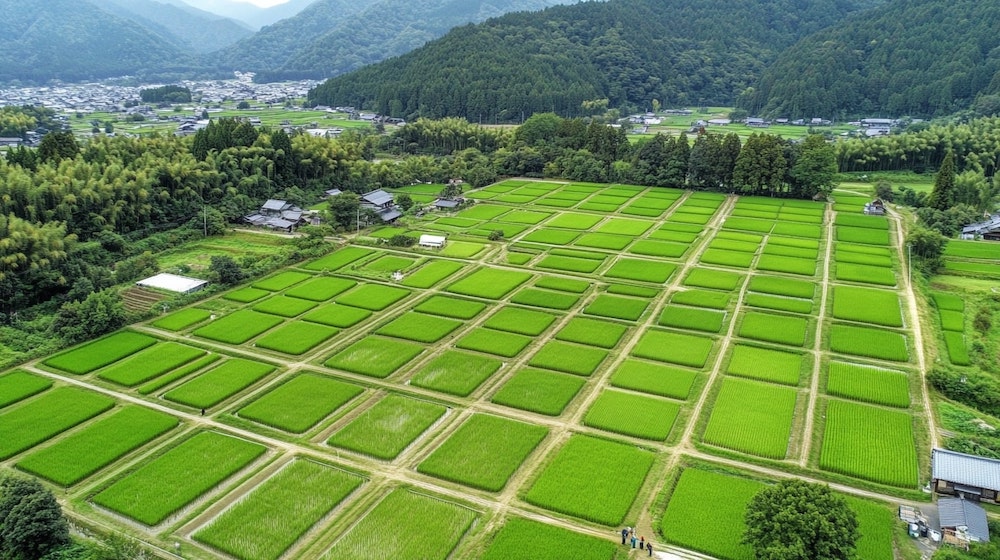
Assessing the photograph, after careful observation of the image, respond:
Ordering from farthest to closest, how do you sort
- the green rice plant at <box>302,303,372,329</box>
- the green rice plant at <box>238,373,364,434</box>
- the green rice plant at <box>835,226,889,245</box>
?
the green rice plant at <box>835,226,889,245</box> < the green rice plant at <box>302,303,372,329</box> < the green rice plant at <box>238,373,364,434</box>

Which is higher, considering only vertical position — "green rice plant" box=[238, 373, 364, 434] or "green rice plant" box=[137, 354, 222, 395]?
"green rice plant" box=[137, 354, 222, 395]

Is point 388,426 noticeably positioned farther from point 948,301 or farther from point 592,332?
point 948,301

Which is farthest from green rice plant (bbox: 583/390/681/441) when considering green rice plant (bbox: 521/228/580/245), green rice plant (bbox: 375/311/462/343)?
green rice plant (bbox: 521/228/580/245)

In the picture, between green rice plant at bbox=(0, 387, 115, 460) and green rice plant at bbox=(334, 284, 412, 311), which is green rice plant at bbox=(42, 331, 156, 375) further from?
green rice plant at bbox=(334, 284, 412, 311)

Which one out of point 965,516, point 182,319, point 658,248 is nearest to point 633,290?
point 658,248

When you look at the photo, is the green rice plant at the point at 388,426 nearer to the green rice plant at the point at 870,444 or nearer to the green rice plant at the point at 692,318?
the green rice plant at the point at 692,318
